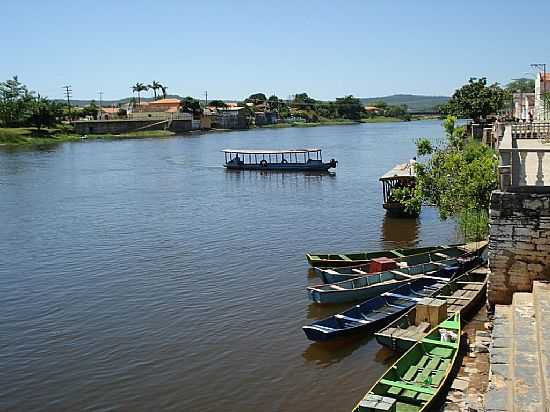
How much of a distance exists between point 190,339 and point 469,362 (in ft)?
21.6

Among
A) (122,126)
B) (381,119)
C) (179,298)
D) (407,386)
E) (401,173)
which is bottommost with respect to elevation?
(179,298)

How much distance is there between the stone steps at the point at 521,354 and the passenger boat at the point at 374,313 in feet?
12.3

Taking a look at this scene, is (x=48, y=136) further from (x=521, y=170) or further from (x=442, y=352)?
(x=442, y=352)

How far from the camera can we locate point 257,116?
145000 mm

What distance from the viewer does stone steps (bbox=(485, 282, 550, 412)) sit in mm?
8273

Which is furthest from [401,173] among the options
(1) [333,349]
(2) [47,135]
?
(2) [47,135]

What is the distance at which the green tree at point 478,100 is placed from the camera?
62031mm

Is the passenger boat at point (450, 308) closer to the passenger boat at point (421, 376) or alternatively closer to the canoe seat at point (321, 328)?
the passenger boat at point (421, 376)

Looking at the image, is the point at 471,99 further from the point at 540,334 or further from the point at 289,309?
the point at 540,334

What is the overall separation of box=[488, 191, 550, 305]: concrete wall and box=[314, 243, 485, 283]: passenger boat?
6.16m

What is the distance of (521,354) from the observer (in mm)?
9422

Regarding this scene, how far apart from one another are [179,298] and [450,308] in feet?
25.2

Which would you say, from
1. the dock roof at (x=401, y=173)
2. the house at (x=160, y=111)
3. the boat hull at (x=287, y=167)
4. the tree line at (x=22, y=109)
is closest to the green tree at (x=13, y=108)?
the tree line at (x=22, y=109)

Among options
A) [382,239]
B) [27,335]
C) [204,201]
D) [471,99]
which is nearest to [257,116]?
[471,99]
